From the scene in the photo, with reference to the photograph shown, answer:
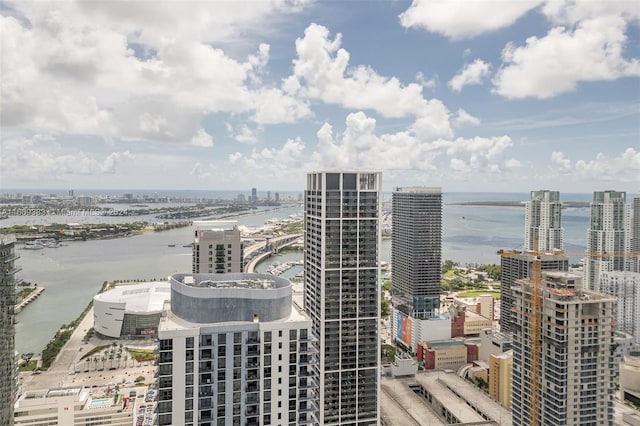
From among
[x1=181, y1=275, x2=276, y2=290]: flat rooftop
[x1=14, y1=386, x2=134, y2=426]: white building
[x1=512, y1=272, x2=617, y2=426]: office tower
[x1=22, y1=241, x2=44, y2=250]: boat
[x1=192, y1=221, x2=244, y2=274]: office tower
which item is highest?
[x1=181, y1=275, x2=276, y2=290]: flat rooftop

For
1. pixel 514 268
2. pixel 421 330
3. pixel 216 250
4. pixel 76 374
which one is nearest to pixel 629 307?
pixel 514 268

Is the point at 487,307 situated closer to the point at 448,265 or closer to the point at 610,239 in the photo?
the point at 610,239

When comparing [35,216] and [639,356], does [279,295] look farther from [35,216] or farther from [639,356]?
[35,216]

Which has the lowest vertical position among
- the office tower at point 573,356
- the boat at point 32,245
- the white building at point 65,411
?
the white building at point 65,411

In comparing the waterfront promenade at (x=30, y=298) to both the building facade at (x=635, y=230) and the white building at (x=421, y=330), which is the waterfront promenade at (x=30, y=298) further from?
the building facade at (x=635, y=230)

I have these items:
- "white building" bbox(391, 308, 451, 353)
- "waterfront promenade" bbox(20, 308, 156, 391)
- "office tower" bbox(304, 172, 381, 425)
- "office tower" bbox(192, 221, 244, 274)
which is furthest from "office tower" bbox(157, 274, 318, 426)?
"white building" bbox(391, 308, 451, 353)

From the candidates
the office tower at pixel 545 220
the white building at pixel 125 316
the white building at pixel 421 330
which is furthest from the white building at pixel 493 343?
the white building at pixel 125 316

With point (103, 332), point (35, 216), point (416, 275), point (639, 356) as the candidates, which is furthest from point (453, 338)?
point (35, 216)

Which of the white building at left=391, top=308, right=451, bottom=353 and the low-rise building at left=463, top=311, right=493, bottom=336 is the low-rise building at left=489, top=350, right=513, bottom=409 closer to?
the white building at left=391, top=308, right=451, bottom=353
